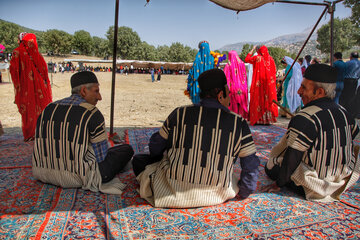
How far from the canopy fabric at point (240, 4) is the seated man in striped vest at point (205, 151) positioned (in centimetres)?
243

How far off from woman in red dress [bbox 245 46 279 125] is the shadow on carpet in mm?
3568

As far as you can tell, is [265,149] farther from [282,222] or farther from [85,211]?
[85,211]

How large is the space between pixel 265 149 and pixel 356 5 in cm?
2539

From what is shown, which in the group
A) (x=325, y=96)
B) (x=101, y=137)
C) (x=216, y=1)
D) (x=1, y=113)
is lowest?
(x=1, y=113)

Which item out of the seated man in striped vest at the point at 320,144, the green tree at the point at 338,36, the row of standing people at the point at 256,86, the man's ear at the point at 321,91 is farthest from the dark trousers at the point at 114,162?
the green tree at the point at 338,36

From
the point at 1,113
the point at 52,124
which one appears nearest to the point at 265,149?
the point at 52,124

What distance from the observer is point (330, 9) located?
176 inches

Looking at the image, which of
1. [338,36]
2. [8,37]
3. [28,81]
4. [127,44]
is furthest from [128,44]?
[28,81]

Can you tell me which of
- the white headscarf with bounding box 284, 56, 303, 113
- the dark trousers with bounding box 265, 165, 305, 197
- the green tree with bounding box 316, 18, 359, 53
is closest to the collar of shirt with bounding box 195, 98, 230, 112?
the dark trousers with bounding box 265, 165, 305, 197

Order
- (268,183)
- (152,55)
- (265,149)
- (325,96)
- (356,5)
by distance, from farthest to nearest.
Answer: (152,55), (356,5), (265,149), (268,183), (325,96)

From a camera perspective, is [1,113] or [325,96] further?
[1,113]

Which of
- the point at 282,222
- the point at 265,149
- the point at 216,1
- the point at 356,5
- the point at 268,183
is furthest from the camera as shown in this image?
the point at 356,5

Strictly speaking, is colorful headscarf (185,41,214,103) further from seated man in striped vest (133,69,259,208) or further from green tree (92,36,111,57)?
green tree (92,36,111,57)

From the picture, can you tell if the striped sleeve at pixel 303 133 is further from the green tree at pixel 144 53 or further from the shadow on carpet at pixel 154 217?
the green tree at pixel 144 53
